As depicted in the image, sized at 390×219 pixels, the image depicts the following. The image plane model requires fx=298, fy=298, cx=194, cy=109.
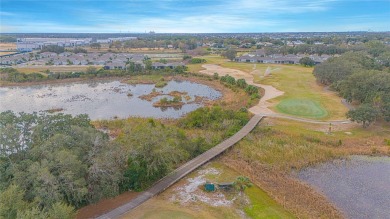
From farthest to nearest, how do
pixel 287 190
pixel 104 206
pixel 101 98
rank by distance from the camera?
pixel 101 98
pixel 287 190
pixel 104 206

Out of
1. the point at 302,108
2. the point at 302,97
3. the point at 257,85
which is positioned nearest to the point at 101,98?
the point at 257,85

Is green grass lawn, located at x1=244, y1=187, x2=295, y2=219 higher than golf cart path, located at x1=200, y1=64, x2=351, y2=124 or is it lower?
lower

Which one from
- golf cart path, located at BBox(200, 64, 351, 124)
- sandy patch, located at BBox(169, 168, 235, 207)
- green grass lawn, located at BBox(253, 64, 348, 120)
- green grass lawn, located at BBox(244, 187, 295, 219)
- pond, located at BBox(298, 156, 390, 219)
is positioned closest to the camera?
green grass lawn, located at BBox(244, 187, 295, 219)

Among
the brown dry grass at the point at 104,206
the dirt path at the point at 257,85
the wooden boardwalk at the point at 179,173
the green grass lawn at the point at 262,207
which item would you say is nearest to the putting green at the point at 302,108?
the dirt path at the point at 257,85

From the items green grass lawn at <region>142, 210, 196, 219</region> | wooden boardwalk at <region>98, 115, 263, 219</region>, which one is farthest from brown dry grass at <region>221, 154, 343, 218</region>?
green grass lawn at <region>142, 210, 196, 219</region>

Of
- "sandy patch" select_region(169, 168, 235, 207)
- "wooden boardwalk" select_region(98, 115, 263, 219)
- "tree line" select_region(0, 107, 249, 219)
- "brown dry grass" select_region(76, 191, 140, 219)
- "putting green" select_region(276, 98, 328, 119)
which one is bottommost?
"sandy patch" select_region(169, 168, 235, 207)

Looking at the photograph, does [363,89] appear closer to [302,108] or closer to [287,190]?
[302,108]

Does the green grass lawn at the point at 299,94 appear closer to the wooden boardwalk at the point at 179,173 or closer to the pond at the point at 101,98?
the wooden boardwalk at the point at 179,173

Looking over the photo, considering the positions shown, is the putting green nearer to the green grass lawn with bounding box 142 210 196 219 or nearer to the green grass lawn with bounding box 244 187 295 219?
the green grass lawn with bounding box 244 187 295 219
